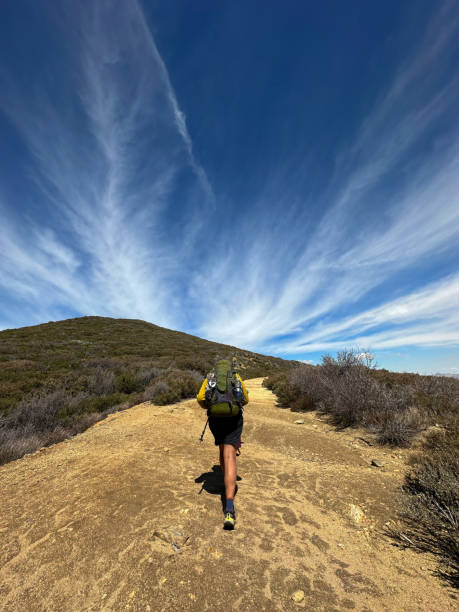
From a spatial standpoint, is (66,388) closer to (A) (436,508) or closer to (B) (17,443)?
(B) (17,443)

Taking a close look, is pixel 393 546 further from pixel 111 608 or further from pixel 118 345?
pixel 118 345

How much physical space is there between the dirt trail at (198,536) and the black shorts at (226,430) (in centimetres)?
83

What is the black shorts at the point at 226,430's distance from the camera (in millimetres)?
3631

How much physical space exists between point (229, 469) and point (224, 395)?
3.31 feet

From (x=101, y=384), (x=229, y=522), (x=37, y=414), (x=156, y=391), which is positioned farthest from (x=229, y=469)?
(x=101, y=384)

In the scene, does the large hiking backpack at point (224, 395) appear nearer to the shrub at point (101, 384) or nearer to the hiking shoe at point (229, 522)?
the hiking shoe at point (229, 522)

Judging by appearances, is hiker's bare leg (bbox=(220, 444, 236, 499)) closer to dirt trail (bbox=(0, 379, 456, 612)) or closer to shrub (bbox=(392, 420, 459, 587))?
dirt trail (bbox=(0, 379, 456, 612))

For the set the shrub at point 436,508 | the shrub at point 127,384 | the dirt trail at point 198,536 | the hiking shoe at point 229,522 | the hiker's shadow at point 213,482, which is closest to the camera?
the dirt trail at point 198,536

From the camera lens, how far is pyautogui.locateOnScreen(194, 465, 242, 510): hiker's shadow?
12.6 ft

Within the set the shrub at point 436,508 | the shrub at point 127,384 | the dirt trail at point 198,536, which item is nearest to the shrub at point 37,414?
the dirt trail at point 198,536

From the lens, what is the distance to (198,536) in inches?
112

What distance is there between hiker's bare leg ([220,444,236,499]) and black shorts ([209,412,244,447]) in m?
0.08

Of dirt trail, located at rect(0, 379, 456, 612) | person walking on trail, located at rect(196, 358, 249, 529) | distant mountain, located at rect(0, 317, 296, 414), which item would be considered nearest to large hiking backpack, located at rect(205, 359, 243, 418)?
person walking on trail, located at rect(196, 358, 249, 529)

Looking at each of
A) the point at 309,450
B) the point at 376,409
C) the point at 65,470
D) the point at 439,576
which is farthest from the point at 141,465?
the point at 376,409
